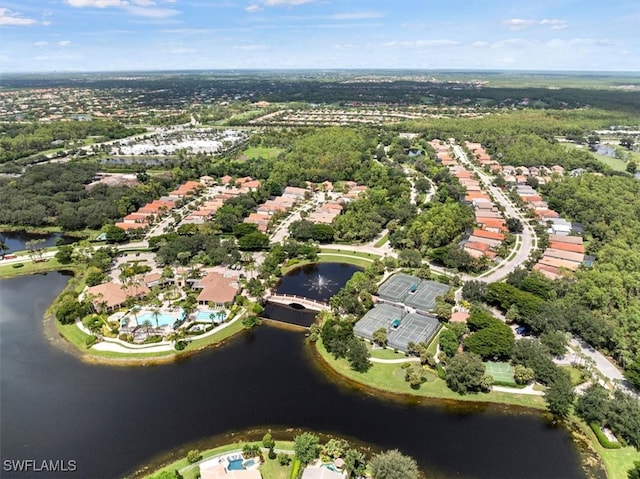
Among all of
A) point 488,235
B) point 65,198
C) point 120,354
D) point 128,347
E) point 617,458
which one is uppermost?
point 65,198

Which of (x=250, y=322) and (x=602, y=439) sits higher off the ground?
(x=250, y=322)

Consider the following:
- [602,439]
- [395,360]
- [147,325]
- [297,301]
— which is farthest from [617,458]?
[147,325]

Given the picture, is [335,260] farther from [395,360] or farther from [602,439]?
[602,439]

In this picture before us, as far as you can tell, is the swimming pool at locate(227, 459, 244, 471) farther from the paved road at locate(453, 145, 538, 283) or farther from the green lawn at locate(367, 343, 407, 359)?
the paved road at locate(453, 145, 538, 283)

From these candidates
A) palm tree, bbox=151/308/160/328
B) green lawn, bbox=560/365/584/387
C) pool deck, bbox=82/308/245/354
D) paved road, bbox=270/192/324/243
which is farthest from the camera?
paved road, bbox=270/192/324/243

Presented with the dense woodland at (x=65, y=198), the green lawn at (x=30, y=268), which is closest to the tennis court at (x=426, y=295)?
the green lawn at (x=30, y=268)

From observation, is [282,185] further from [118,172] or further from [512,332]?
[512,332]

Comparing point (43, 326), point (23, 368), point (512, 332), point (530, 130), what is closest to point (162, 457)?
point (23, 368)

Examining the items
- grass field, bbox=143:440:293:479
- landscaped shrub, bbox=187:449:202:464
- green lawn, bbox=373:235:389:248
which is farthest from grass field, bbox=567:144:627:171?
landscaped shrub, bbox=187:449:202:464
